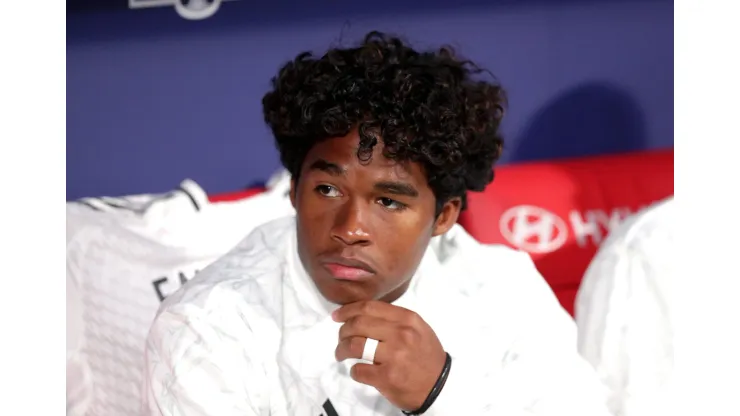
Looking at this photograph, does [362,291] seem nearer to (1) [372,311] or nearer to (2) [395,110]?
(1) [372,311]

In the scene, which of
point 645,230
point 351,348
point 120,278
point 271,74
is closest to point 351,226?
point 351,348

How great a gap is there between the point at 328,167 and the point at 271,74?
76 cm

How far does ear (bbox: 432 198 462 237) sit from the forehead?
0.10 m

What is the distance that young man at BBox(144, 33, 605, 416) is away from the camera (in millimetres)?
975

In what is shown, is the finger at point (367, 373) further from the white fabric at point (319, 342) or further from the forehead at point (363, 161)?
the forehead at point (363, 161)

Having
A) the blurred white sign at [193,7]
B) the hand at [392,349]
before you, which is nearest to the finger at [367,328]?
the hand at [392,349]

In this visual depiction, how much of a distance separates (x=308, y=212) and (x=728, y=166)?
438mm

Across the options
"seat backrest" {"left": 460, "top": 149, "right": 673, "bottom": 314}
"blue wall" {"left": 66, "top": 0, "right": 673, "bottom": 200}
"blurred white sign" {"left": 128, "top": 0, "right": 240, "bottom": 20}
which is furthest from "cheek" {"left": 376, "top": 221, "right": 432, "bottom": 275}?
"blurred white sign" {"left": 128, "top": 0, "right": 240, "bottom": 20}

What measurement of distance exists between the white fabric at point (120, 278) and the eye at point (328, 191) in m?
0.53

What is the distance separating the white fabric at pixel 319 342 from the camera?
0.99m

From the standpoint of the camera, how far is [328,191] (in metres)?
1.01

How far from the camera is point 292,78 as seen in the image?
3.66ft
